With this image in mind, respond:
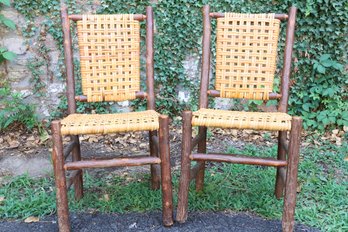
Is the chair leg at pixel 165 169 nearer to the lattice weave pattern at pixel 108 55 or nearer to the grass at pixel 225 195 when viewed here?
the grass at pixel 225 195

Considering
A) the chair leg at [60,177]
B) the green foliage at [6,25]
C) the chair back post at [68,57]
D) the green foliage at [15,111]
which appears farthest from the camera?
the green foliage at [15,111]

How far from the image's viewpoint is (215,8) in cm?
338

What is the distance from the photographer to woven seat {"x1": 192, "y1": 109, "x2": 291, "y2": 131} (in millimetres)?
2021

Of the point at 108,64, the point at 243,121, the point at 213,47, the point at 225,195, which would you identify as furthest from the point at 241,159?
the point at 213,47

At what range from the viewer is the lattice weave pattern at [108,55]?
240cm

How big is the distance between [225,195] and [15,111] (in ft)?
6.48

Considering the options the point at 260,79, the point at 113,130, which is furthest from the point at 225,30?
the point at 113,130

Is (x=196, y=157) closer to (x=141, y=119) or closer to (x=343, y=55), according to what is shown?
(x=141, y=119)

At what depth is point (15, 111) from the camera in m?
3.46

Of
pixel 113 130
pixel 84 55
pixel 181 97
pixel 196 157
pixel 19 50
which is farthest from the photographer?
pixel 181 97

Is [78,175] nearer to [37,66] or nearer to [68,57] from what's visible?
[68,57]

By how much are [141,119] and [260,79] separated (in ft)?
2.60

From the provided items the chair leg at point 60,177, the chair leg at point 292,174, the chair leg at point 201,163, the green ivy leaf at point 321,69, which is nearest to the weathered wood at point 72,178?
the chair leg at point 60,177

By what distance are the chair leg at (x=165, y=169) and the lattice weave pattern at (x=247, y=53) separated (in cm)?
57
